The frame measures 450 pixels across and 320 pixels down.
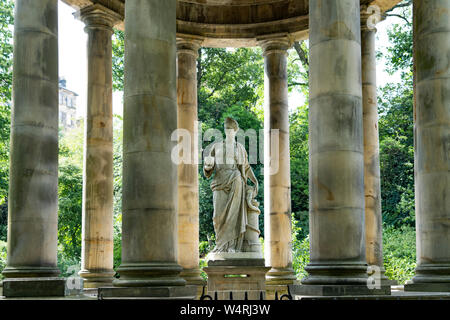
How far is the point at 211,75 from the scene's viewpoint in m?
133

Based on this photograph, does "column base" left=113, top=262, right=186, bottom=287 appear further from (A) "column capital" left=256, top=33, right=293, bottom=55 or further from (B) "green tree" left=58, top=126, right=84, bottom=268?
(B) "green tree" left=58, top=126, right=84, bottom=268

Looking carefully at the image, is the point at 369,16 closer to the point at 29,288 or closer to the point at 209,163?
the point at 209,163

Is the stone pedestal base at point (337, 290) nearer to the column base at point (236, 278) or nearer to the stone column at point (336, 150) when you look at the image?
the stone column at point (336, 150)

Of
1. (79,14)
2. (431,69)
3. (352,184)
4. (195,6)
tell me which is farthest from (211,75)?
(352,184)

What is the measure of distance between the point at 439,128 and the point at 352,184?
40.2 ft

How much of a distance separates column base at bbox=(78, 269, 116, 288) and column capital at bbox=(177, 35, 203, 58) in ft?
82.1

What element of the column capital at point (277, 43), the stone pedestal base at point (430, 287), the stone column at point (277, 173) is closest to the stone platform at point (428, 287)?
the stone pedestal base at point (430, 287)

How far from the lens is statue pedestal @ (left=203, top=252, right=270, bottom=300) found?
5122cm

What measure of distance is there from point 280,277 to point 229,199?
16.3 meters

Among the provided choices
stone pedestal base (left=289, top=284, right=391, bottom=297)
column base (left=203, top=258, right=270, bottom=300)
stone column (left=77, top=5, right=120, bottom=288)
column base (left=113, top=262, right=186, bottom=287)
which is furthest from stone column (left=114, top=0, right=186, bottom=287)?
stone column (left=77, top=5, right=120, bottom=288)

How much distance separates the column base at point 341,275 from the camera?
38.1 meters

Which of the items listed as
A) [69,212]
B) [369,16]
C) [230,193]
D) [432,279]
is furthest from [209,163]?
[69,212]

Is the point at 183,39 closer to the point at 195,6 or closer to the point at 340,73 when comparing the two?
the point at 195,6

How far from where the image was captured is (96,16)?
64.2 metres
